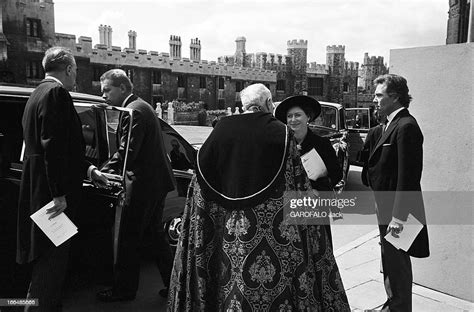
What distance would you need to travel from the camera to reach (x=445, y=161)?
3.80 metres

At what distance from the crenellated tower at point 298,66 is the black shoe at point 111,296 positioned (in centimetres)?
5349

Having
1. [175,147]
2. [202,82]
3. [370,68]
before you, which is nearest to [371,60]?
[370,68]

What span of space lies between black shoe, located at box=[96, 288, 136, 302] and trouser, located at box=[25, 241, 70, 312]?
79 cm

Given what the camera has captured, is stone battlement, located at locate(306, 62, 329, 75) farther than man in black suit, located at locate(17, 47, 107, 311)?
Yes

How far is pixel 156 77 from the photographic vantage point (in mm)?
43125

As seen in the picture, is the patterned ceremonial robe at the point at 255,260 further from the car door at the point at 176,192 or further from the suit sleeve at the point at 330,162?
the car door at the point at 176,192

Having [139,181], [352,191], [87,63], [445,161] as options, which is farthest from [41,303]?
[87,63]

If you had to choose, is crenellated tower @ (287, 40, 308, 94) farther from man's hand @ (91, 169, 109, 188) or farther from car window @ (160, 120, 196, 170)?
man's hand @ (91, 169, 109, 188)

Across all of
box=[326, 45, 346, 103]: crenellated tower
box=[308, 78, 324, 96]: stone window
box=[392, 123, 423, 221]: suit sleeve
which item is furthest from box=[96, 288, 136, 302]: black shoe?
box=[326, 45, 346, 103]: crenellated tower

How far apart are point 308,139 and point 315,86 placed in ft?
187

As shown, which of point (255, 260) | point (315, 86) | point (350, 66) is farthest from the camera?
point (350, 66)

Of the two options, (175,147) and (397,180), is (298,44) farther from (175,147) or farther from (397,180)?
(397,180)

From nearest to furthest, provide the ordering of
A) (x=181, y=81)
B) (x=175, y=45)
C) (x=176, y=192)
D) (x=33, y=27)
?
(x=176, y=192)
(x=33, y=27)
(x=181, y=81)
(x=175, y=45)

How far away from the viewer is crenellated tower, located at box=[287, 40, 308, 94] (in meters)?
56.0
